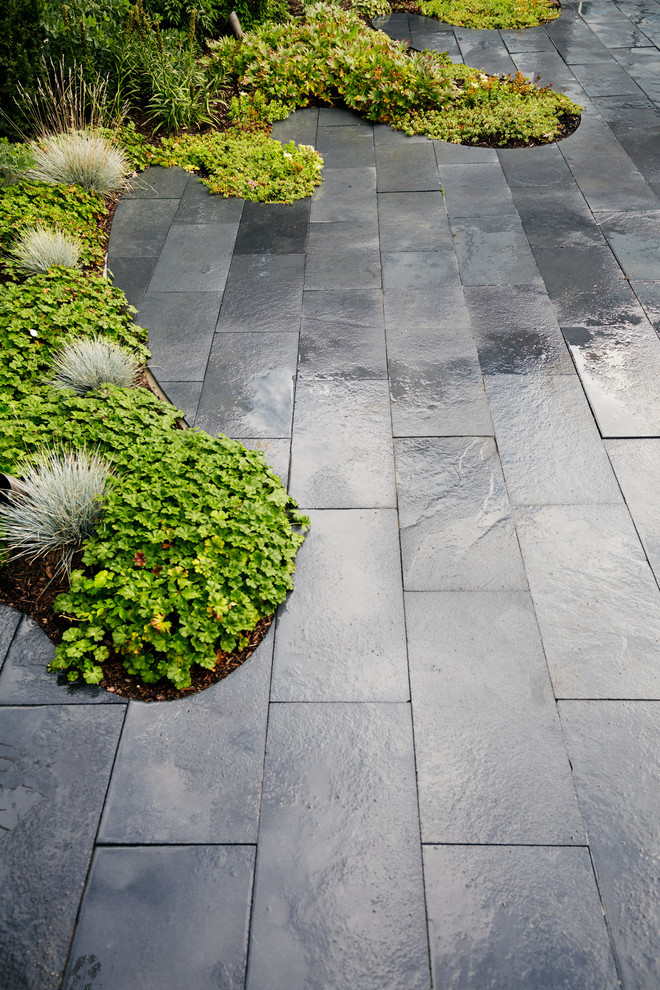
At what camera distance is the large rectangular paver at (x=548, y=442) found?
400 cm

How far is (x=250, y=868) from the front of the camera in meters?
2.63

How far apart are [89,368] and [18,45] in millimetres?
4801

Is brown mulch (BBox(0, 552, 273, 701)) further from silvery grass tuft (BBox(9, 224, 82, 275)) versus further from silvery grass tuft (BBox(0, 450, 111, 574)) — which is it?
silvery grass tuft (BBox(9, 224, 82, 275))

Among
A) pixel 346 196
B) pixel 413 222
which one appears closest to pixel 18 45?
pixel 346 196

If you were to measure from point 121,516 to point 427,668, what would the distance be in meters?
1.90

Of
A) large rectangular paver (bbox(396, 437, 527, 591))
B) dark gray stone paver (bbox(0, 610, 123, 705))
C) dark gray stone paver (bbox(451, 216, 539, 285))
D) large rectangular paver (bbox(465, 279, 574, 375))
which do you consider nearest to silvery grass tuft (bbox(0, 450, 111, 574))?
dark gray stone paver (bbox(0, 610, 123, 705))

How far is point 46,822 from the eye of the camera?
2.76m

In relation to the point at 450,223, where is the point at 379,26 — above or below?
above

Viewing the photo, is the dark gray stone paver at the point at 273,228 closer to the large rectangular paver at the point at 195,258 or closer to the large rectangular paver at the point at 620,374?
the large rectangular paver at the point at 195,258

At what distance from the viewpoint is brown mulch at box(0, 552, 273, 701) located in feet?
10.4

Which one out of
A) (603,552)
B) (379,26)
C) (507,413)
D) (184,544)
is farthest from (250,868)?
(379,26)

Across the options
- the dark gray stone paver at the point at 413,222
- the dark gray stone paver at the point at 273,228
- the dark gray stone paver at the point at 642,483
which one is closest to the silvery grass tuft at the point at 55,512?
the dark gray stone paver at the point at 642,483

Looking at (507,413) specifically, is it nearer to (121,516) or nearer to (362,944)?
(121,516)

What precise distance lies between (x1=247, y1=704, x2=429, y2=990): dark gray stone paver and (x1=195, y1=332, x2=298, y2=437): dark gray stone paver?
213 centimetres
